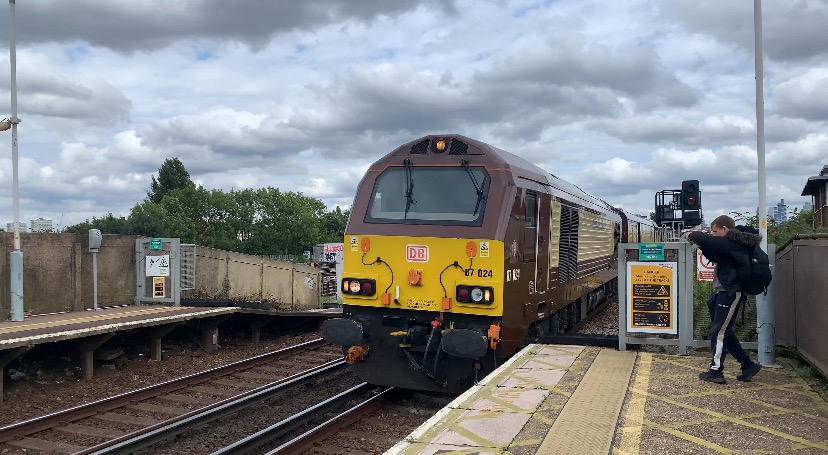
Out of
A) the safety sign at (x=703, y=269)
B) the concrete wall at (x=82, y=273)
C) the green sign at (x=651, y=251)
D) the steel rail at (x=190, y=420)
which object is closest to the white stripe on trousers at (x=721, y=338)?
the green sign at (x=651, y=251)

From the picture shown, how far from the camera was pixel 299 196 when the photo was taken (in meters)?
93.3

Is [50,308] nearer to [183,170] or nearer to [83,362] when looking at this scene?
[83,362]

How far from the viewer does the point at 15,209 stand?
12.9 metres

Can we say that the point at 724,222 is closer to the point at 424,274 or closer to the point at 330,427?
the point at 424,274

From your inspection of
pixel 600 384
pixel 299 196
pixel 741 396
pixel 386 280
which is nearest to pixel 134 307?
pixel 386 280

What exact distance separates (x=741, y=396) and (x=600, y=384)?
122cm

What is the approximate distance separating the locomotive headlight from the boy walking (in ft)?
7.48

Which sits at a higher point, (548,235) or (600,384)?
(548,235)

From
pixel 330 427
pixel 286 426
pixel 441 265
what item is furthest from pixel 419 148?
pixel 286 426

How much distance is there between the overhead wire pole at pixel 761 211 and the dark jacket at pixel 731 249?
117 cm

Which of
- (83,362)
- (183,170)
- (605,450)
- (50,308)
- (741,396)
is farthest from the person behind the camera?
(183,170)

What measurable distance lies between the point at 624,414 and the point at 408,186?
4126 millimetres

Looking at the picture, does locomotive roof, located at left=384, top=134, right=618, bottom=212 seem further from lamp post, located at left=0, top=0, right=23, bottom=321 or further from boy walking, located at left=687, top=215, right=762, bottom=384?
lamp post, located at left=0, top=0, right=23, bottom=321

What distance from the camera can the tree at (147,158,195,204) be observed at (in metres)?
89.4
